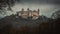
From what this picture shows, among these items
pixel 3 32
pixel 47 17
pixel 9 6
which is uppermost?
pixel 9 6

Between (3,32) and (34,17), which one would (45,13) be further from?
(3,32)

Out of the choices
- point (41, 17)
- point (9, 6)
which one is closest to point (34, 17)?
point (41, 17)

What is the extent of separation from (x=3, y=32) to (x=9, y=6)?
0.28 m

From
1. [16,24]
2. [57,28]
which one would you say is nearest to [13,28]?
[16,24]

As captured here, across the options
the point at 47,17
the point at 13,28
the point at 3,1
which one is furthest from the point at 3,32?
the point at 47,17

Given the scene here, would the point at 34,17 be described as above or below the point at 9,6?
below

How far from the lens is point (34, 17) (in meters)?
1.26

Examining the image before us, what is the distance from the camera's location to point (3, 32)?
1216mm

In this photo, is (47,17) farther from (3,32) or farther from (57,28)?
(3,32)

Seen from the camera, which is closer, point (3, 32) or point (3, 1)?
point (3, 32)

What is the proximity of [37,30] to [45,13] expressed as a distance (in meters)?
0.20

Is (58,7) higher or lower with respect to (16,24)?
higher

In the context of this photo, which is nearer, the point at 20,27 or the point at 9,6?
the point at 20,27

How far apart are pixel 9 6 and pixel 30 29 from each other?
0.33m
